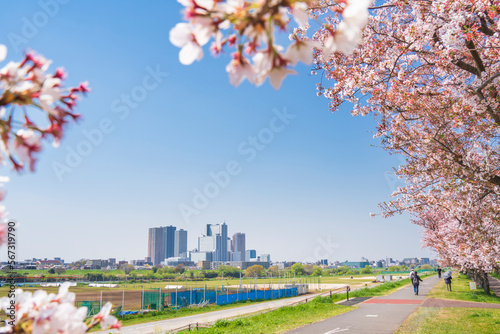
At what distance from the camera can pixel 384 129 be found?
30.8 ft

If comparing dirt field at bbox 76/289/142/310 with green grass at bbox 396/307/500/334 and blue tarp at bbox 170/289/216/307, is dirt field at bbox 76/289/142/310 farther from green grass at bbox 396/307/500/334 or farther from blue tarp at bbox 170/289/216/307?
green grass at bbox 396/307/500/334

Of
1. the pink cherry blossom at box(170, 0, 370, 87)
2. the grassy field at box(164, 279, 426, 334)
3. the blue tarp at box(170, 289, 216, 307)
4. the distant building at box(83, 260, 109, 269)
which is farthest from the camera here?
the distant building at box(83, 260, 109, 269)

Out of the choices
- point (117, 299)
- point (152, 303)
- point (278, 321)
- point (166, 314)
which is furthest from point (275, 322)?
point (117, 299)

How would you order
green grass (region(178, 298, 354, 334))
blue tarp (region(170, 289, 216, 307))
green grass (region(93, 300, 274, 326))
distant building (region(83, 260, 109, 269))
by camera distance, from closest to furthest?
green grass (region(178, 298, 354, 334)) < green grass (region(93, 300, 274, 326)) < blue tarp (region(170, 289, 216, 307)) < distant building (region(83, 260, 109, 269))

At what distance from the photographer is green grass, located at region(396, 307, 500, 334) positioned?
11.7m

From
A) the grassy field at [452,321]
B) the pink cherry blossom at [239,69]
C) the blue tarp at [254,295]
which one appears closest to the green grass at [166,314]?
the blue tarp at [254,295]

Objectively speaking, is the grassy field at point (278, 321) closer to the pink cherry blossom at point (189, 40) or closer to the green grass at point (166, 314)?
the green grass at point (166, 314)

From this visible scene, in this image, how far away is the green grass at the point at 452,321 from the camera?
1170 centimetres

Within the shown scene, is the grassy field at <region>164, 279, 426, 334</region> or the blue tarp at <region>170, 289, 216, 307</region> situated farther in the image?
the blue tarp at <region>170, 289, 216, 307</region>

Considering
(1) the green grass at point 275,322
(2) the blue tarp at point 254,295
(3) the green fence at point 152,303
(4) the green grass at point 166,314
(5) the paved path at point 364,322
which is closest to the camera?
(5) the paved path at point 364,322

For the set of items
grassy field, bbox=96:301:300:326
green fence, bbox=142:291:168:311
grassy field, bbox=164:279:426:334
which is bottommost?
grassy field, bbox=96:301:300:326

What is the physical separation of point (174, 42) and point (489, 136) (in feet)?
31.1

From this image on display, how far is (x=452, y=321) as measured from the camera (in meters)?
13.5

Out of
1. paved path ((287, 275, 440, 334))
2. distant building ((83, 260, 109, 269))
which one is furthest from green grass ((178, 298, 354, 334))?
distant building ((83, 260, 109, 269))
